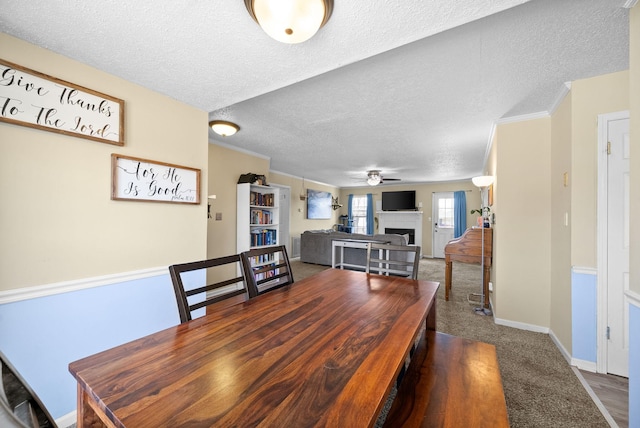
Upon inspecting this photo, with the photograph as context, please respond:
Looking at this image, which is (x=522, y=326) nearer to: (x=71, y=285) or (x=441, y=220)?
(x=71, y=285)

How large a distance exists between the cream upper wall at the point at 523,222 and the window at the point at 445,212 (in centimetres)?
500

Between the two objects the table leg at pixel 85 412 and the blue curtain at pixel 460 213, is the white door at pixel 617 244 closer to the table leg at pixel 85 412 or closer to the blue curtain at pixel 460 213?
the table leg at pixel 85 412

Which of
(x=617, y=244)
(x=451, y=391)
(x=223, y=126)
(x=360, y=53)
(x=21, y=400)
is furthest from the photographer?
(x=223, y=126)

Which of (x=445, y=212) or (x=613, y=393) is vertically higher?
(x=445, y=212)

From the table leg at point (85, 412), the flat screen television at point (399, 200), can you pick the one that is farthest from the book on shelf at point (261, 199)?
the flat screen television at point (399, 200)

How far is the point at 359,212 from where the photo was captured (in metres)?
9.03

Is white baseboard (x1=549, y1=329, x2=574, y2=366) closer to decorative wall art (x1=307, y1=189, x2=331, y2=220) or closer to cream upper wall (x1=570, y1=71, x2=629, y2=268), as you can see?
cream upper wall (x1=570, y1=71, x2=629, y2=268)

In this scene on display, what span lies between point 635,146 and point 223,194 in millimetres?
4165

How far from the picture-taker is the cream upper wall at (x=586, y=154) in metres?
1.91

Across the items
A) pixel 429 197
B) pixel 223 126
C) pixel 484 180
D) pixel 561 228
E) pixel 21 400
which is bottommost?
pixel 21 400

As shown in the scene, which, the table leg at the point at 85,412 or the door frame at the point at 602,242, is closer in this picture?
the table leg at the point at 85,412

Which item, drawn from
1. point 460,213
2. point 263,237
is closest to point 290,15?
point 263,237

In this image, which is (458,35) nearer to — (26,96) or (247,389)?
(247,389)

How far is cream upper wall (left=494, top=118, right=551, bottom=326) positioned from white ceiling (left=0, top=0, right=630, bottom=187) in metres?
0.28
